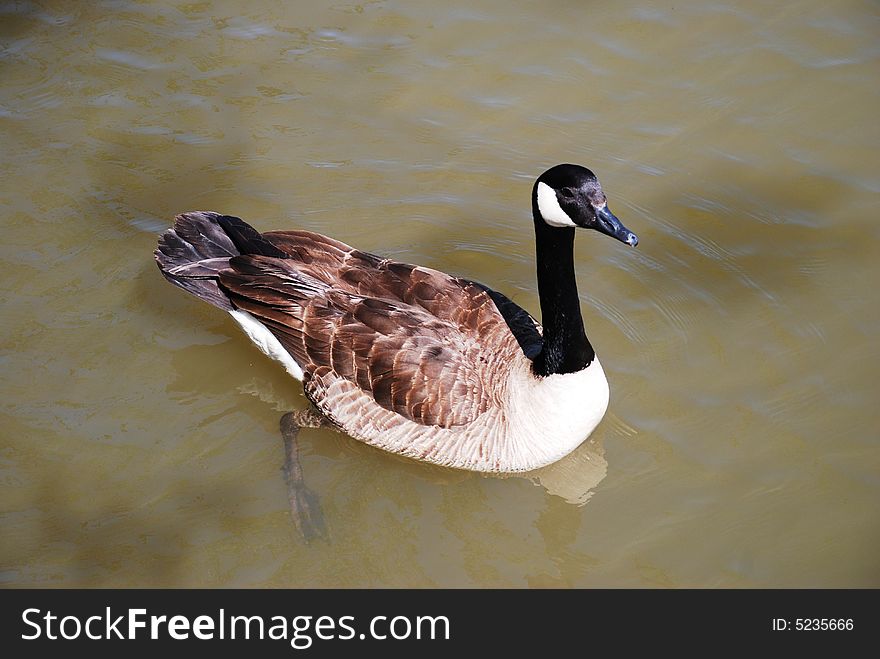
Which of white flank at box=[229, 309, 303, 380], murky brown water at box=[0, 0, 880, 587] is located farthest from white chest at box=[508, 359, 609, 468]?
white flank at box=[229, 309, 303, 380]

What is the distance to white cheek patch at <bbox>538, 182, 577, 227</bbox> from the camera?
5.01m

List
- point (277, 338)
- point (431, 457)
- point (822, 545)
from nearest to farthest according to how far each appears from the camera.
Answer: point (822, 545) → point (431, 457) → point (277, 338)

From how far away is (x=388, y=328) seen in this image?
5598mm

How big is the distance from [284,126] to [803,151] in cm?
426

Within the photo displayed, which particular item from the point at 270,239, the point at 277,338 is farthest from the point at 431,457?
the point at 270,239

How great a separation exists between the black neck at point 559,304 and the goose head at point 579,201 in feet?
0.58

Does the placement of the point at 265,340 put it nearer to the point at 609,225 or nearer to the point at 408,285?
the point at 408,285

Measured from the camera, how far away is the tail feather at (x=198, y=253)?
6074 millimetres

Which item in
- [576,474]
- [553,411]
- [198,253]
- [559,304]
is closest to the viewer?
[559,304]

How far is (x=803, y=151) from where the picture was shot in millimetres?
7727

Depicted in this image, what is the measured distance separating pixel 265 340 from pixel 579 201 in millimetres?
2348

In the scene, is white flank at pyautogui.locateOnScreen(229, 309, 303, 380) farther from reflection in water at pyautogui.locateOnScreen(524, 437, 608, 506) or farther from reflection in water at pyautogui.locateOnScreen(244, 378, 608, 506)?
reflection in water at pyautogui.locateOnScreen(524, 437, 608, 506)

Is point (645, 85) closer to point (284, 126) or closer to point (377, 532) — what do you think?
point (284, 126)

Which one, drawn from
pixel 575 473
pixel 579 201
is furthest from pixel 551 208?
pixel 575 473
